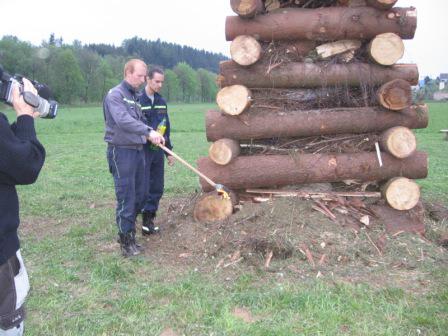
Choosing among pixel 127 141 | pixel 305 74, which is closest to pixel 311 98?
pixel 305 74

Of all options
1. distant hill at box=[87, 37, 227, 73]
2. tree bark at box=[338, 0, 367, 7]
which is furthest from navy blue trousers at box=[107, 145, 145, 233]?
distant hill at box=[87, 37, 227, 73]

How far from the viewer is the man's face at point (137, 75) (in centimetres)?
529

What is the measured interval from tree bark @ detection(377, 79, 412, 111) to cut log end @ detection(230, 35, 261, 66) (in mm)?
1628

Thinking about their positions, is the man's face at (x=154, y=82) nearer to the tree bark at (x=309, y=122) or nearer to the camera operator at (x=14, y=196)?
the tree bark at (x=309, y=122)

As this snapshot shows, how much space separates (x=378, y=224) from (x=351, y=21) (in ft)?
8.36

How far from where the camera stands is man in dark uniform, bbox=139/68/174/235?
6.02 metres

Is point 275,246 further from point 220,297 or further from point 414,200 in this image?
point 414,200

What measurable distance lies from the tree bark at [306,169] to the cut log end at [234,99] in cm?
66

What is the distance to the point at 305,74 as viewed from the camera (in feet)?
19.2

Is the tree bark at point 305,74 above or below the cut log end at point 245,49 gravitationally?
below

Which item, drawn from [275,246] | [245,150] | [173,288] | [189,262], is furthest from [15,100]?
[245,150]

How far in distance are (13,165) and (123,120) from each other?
8.77 ft

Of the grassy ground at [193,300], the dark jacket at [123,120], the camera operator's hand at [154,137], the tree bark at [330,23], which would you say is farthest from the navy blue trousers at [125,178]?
the tree bark at [330,23]

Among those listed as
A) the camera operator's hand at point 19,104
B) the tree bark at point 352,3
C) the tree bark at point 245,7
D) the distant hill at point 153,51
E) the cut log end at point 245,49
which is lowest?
the camera operator's hand at point 19,104
